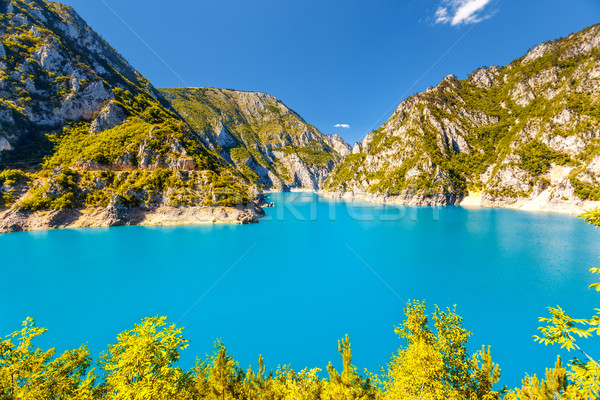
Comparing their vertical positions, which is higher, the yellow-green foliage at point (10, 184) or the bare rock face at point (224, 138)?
the bare rock face at point (224, 138)

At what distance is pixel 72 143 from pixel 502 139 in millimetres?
179467

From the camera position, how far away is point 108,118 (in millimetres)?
68875

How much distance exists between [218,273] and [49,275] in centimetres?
1929

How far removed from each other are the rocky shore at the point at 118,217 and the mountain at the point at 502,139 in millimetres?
82576

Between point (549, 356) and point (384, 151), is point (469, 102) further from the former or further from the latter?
point (549, 356)

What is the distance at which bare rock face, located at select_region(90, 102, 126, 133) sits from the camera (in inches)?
2623

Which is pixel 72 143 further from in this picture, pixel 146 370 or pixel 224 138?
pixel 224 138

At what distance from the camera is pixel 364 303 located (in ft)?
68.9

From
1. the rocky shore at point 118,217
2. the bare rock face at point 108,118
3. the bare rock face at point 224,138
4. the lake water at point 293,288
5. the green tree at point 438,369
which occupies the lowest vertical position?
the lake water at point 293,288

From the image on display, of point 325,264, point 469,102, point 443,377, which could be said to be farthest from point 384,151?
point 443,377

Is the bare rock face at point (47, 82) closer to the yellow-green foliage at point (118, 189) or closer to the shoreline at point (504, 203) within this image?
the yellow-green foliage at point (118, 189)

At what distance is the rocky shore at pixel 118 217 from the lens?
149ft

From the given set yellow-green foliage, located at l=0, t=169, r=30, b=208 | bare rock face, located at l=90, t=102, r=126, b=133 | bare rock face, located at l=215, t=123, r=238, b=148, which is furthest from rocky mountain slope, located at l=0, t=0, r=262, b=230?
bare rock face, located at l=215, t=123, r=238, b=148

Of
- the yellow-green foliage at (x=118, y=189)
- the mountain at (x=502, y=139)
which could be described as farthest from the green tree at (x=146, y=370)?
the mountain at (x=502, y=139)
